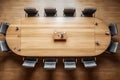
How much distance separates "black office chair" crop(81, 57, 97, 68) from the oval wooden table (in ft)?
0.99

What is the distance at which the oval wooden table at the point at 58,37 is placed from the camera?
228 inches

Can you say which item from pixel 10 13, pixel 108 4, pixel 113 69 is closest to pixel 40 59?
pixel 10 13

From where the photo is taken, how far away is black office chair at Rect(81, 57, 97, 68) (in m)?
5.87

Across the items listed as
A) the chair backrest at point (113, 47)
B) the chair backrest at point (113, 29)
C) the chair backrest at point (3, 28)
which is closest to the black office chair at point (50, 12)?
the chair backrest at point (3, 28)

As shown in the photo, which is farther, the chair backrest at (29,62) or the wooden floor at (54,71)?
the wooden floor at (54,71)

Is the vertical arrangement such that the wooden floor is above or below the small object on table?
below

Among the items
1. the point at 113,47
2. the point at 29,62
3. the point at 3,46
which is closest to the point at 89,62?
the point at 113,47

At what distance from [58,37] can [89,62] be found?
3.68 ft

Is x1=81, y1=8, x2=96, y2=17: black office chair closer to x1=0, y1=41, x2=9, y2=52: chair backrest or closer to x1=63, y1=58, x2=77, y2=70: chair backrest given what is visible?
x1=63, y1=58, x2=77, y2=70: chair backrest

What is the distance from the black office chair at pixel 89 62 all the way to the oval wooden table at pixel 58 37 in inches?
11.9

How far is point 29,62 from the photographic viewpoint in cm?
597

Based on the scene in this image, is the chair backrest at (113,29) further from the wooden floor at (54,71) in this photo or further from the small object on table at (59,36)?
the small object on table at (59,36)

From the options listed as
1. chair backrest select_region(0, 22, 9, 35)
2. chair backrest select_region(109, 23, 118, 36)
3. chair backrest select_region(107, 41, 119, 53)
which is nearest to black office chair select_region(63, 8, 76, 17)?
chair backrest select_region(109, 23, 118, 36)

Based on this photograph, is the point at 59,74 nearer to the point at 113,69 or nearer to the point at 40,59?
the point at 40,59
